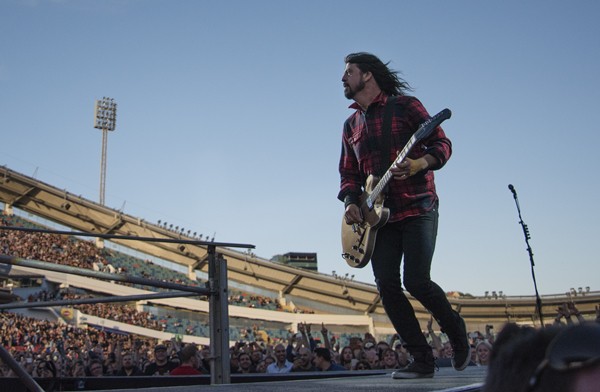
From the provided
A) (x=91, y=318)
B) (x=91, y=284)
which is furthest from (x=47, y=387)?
(x=91, y=284)

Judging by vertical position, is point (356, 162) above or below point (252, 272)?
below

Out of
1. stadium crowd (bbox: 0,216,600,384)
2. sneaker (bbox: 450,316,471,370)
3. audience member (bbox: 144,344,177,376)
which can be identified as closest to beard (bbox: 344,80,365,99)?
sneaker (bbox: 450,316,471,370)

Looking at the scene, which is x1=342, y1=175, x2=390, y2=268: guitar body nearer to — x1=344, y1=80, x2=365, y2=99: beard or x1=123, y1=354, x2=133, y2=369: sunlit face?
x1=344, y1=80, x2=365, y2=99: beard

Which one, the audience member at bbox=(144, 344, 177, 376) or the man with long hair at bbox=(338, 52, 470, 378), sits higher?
the man with long hair at bbox=(338, 52, 470, 378)

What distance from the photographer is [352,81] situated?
3582 mm

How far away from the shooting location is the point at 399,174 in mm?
3059

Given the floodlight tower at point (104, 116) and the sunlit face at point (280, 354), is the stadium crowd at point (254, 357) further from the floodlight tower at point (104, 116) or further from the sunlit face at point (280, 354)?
the floodlight tower at point (104, 116)

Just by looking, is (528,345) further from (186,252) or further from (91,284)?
(186,252)

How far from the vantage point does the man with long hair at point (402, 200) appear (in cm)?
322

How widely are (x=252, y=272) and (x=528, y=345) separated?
152 feet

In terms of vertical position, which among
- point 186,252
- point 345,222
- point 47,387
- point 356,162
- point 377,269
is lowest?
point 47,387

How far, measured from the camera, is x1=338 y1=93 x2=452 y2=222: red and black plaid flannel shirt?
10.8 ft

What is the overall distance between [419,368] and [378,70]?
5.51 feet

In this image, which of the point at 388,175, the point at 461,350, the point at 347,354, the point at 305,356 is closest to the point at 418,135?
the point at 388,175
